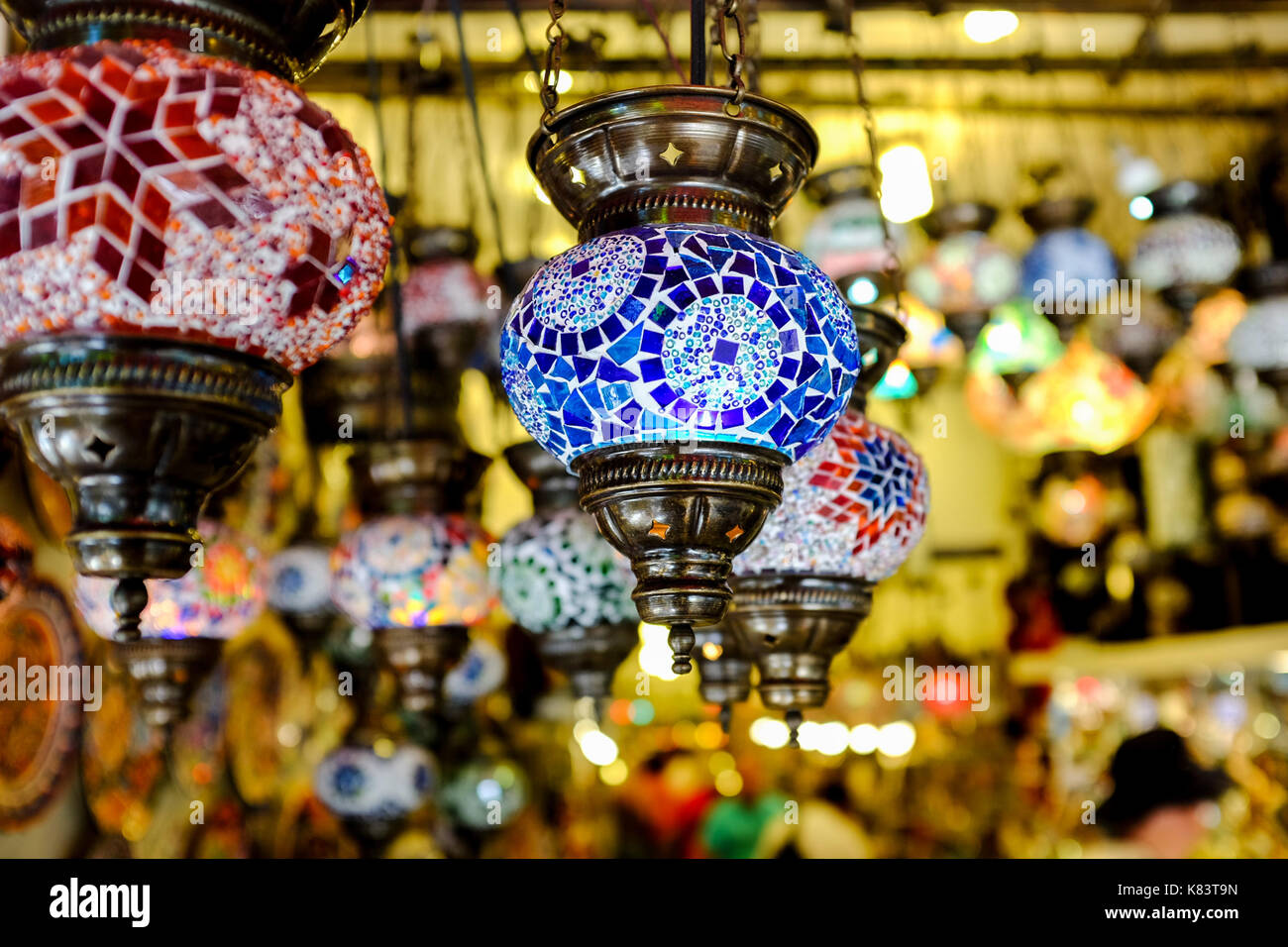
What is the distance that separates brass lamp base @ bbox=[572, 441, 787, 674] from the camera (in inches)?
31.0

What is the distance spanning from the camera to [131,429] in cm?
67

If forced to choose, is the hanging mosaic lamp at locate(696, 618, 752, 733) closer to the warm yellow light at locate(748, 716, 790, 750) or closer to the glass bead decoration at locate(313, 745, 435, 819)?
the glass bead decoration at locate(313, 745, 435, 819)

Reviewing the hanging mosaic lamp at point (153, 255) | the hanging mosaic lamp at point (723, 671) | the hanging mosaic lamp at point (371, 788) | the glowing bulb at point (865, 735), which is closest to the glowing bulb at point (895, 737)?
the glowing bulb at point (865, 735)

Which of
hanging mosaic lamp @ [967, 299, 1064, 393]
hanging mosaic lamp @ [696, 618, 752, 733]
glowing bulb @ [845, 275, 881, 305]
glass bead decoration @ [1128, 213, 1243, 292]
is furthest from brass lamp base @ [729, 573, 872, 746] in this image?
glass bead decoration @ [1128, 213, 1243, 292]

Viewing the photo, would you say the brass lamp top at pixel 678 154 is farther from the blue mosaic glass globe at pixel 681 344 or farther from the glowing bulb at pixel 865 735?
the glowing bulb at pixel 865 735

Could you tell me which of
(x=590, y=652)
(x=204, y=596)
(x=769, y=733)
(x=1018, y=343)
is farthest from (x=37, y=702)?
(x=769, y=733)

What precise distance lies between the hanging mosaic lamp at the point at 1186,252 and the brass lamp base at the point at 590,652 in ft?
5.32

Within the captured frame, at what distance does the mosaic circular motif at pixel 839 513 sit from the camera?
3.89 ft

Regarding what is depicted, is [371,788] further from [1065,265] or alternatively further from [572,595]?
[1065,265]

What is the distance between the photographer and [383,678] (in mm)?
2488

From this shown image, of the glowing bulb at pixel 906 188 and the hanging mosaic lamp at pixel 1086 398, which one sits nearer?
the hanging mosaic lamp at pixel 1086 398

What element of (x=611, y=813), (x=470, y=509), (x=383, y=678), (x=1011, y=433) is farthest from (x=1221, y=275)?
(x=611, y=813)

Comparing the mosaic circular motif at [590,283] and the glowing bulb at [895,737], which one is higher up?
the mosaic circular motif at [590,283]

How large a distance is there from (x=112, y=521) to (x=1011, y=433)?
233 cm
